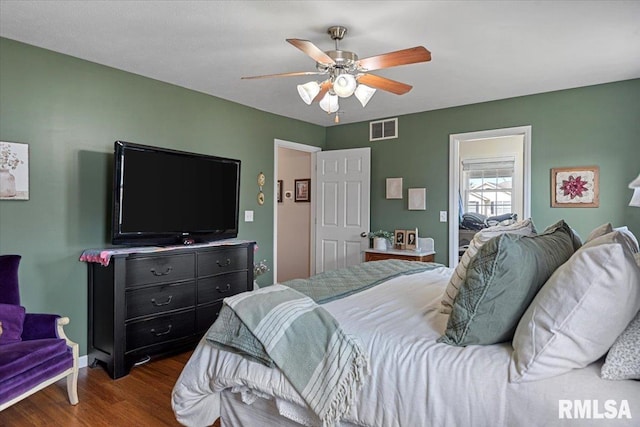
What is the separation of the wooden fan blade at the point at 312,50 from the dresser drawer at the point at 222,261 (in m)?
1.96

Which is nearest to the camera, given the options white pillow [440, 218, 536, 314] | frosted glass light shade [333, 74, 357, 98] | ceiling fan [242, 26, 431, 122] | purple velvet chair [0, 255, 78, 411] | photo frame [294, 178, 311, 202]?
white pillow [440, 218, 536, 314]

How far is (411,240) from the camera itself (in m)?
4.86

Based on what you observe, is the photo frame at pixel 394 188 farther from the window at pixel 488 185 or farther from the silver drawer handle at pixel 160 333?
the silver drawer handle at pixel 160 333

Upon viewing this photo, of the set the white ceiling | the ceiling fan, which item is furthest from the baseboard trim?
the ceiling fan

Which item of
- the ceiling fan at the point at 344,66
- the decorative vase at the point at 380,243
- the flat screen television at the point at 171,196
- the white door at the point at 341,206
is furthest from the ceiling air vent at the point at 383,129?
the ceiling fan at the point at 344,66

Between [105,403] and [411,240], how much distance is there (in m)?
3.47

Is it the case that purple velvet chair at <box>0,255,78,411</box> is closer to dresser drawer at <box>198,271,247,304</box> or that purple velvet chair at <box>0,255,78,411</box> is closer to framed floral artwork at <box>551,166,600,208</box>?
dresser drawer at <box>198,271,247,304</box>

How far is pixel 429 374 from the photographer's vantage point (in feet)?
4.70

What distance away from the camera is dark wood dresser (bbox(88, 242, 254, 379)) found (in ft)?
9.81

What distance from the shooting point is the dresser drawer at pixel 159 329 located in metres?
3.07

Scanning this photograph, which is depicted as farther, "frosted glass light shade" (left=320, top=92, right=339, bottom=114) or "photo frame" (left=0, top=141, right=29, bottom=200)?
"frosted glass light shade" (left=320, top=92, right=339, bottom=114)

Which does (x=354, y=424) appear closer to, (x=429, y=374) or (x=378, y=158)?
(x=429, y=374)

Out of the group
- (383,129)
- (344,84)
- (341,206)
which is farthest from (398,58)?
(341,206)

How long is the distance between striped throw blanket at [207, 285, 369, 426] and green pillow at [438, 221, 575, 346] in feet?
1.25
